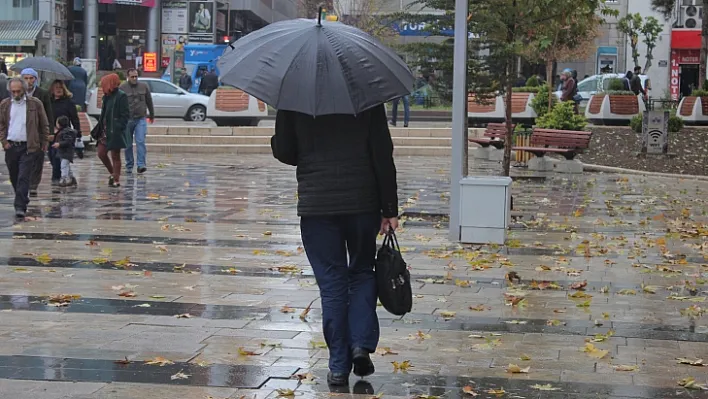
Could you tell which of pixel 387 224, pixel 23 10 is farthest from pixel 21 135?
pixel 23 10

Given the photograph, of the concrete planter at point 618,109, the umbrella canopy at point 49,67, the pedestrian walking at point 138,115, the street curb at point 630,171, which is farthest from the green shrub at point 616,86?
the umbrella canopy at point 49,67

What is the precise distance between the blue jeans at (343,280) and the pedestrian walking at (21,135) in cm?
774

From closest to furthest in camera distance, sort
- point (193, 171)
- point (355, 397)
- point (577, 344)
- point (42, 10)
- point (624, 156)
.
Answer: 1. point (355, 397)
2. point (577, 344)
3. point (193, 171)
4. point (624, 156)
5. point (42, 10)

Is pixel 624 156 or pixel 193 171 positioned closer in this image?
pixel 193 171

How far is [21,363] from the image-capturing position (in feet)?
20.2

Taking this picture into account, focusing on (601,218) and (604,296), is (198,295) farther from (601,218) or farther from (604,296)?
(601,218)

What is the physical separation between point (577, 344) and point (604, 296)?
174 cm

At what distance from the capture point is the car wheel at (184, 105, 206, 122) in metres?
34.6

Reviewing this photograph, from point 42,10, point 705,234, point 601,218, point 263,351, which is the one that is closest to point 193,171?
point 601,218

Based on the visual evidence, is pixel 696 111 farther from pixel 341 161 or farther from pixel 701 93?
pixel 341 161

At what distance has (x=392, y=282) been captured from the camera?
5750 millimetres

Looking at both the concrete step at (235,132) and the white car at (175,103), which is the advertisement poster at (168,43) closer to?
the white car at (175,103)

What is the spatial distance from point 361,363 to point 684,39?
5463cm

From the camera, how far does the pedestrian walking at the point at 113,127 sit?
54.1 ft
